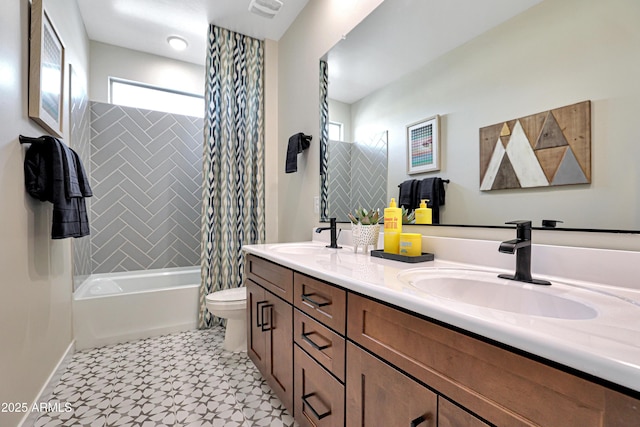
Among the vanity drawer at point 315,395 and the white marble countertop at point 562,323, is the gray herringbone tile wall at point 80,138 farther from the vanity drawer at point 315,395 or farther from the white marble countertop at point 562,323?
the white marble countertop at point 562,323

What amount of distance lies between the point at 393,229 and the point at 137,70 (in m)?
3.17

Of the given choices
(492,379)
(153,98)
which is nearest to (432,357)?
(492,379)

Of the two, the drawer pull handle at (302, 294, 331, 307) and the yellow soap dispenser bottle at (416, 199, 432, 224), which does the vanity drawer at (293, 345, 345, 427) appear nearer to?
the drawer pull handle at (302, 294, 331, 307)

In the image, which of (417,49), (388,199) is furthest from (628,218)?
(417,49)

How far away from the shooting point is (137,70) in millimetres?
2996

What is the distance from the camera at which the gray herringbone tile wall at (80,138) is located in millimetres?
2174

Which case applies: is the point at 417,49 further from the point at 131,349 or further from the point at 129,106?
the point at 129,106

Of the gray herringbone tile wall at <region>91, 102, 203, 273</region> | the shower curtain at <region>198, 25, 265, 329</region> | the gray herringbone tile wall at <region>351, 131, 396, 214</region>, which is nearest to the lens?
the gray herringbone tile wall at <region>351, 131, 396, 214</region>

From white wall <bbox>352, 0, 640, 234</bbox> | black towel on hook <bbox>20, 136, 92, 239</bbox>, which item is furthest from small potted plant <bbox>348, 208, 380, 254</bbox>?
black towel on hook <bbox>20, 136, 92, 239</bbox>

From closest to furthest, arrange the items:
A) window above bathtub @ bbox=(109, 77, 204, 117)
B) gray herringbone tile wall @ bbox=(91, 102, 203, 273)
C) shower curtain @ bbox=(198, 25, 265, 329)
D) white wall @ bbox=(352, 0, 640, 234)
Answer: white wall @ bbox=(352, 0, 640, 234) < shower curtain @ bbox=(198, 25, 265, 329) < gray herringbone tile wall @ bbox=(91, 102, 203, 273) < window above bathtub @ bbox=(109, 77, 204, 117)

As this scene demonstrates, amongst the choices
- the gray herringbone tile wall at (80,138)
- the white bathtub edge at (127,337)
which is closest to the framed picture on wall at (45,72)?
the gray herringbone tile wall at (80,138)

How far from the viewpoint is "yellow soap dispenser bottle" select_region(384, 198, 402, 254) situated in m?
1.31

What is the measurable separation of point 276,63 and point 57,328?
104 inches

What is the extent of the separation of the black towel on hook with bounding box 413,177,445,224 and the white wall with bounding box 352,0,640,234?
0.12 ft
